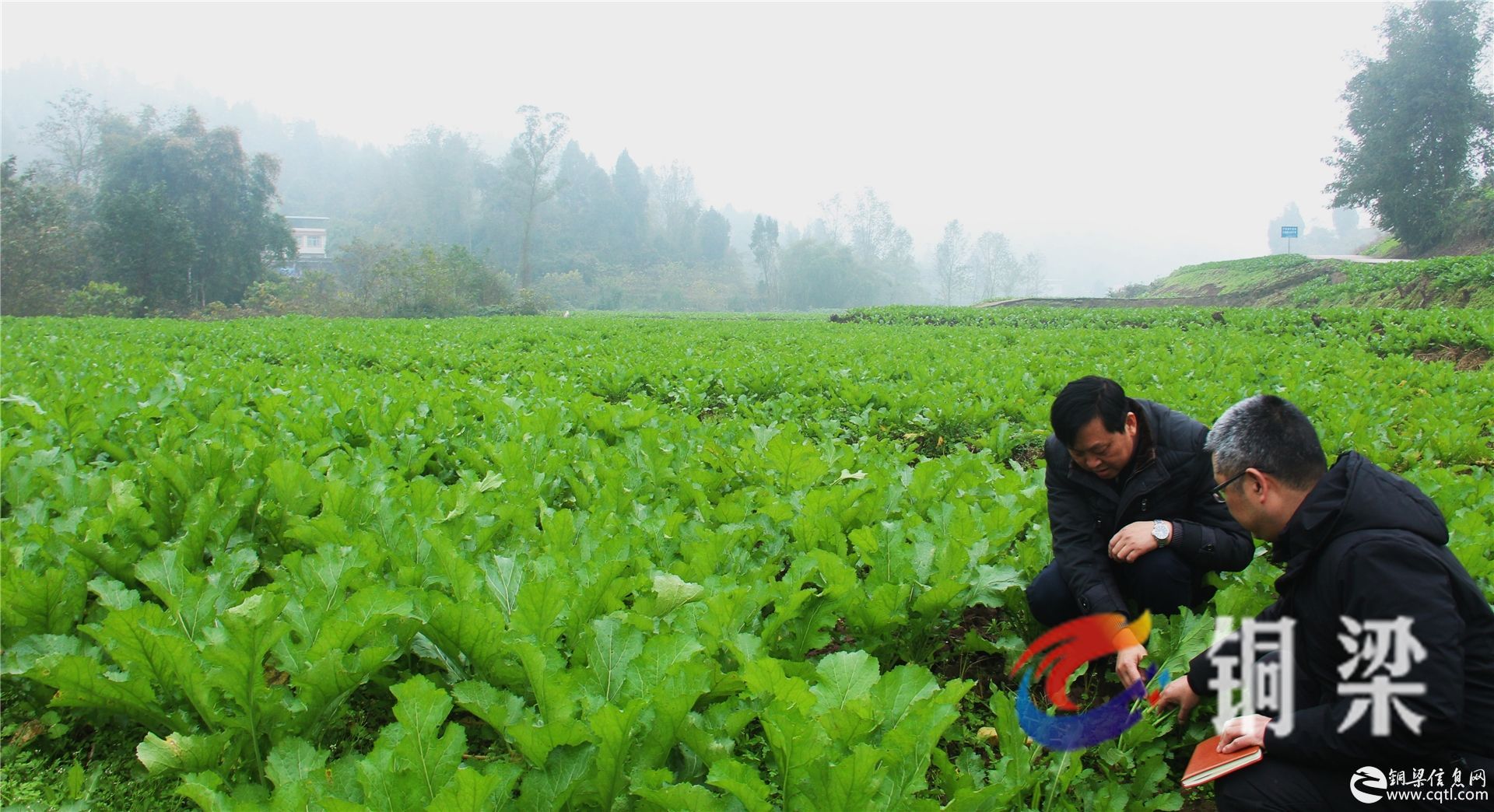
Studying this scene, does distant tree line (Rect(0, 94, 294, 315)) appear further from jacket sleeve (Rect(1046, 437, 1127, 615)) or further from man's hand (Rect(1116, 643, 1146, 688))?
man's hand (Rect(1116, 643, 1146, 688))

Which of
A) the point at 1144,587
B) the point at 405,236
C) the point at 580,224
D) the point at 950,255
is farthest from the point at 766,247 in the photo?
the point at 1144,587

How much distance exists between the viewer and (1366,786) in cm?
167

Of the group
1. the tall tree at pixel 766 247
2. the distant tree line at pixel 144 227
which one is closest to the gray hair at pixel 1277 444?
the distant tree line at pixel 144 227

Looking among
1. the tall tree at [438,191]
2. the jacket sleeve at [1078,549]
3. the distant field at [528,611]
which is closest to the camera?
the distant field at [528,611]

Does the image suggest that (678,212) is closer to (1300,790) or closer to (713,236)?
(713,236)

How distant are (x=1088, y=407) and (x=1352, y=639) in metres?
0.97

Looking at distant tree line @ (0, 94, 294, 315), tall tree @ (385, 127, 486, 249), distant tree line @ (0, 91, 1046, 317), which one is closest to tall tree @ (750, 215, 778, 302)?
distant tree line @ (0, 91, 1046, 317)

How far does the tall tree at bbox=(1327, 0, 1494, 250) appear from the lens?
110 feet

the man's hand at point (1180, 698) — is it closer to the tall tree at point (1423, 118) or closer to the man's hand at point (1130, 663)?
the man's hand at point (1130, 663)

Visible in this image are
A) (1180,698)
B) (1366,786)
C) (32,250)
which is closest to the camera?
(1366,786)

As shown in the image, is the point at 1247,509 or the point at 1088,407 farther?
the point at 1088,407

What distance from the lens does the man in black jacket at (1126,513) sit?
2410 millimetres

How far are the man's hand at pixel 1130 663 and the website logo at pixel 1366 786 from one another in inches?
19.8

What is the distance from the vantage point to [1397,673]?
1.57 metres
